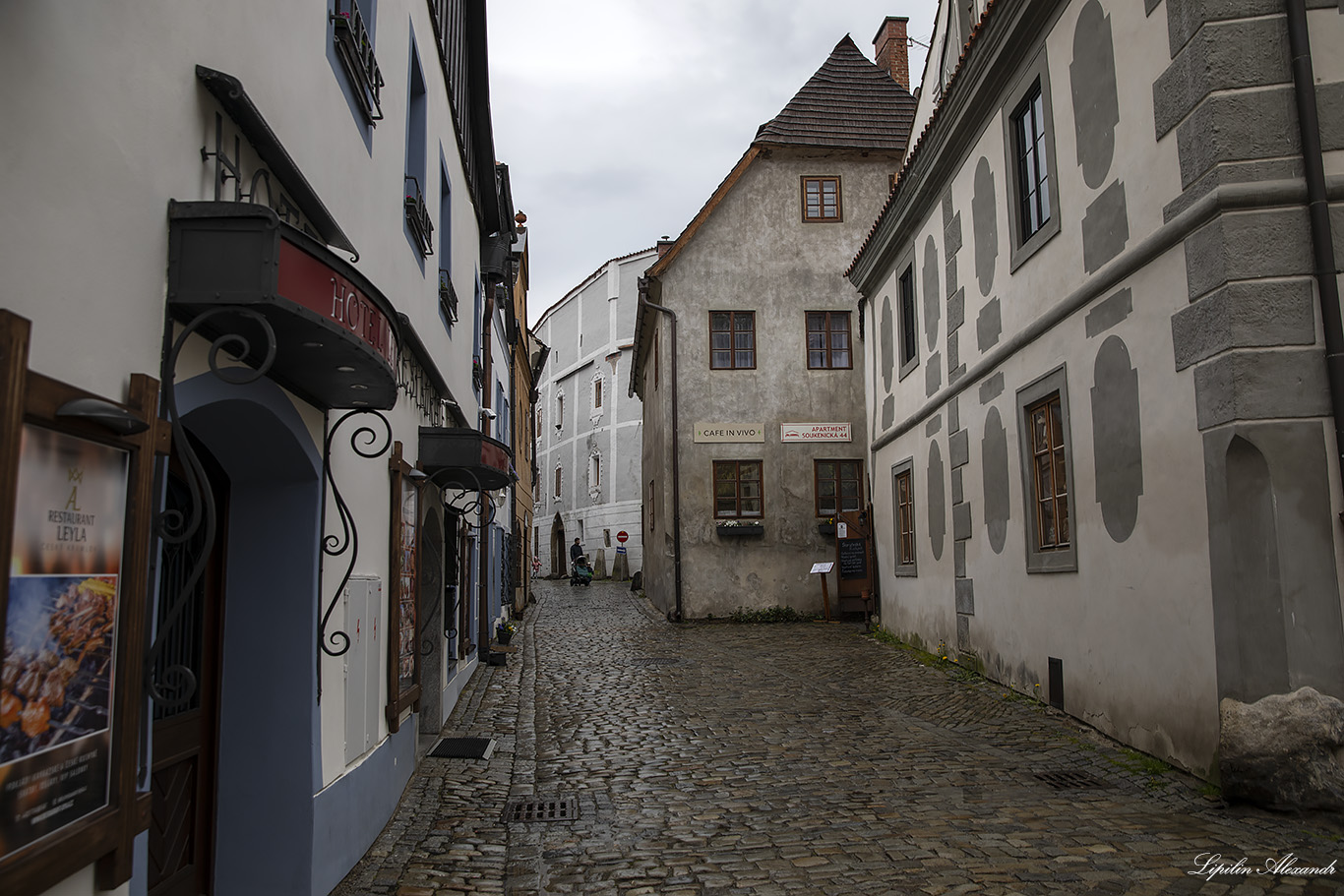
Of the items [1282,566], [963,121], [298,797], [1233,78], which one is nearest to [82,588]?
[298,797]

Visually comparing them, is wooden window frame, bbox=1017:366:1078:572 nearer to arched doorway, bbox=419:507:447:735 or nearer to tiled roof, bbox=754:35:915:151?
arched doorway, bbox=419:507:447:735

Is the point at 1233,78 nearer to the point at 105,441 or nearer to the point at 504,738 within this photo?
the point at 105,441

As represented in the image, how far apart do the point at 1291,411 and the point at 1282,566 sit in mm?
883

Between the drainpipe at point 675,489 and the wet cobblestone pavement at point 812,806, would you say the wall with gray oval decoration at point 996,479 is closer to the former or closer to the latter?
the wet cobblestone pavement at point 812,806

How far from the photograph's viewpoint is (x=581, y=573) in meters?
36.1

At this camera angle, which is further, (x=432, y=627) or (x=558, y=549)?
(x=558, y=549)

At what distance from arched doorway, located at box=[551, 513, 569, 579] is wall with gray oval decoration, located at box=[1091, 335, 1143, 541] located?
39403 mm

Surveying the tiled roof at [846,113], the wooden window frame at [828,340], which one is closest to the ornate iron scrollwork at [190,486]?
the wooden window frame at [828,340]

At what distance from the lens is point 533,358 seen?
31547 mm

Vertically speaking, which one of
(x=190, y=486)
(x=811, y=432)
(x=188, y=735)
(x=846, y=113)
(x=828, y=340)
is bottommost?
(x=188, y=735)

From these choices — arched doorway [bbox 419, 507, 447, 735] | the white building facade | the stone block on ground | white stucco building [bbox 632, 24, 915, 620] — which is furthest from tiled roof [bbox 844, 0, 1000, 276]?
arched doorway [bbox 419, 507, 447, 735]

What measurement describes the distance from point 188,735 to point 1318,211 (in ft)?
21.0

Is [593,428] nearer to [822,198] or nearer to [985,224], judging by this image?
A: [822,198]

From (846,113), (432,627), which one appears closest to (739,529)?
(846,113)
